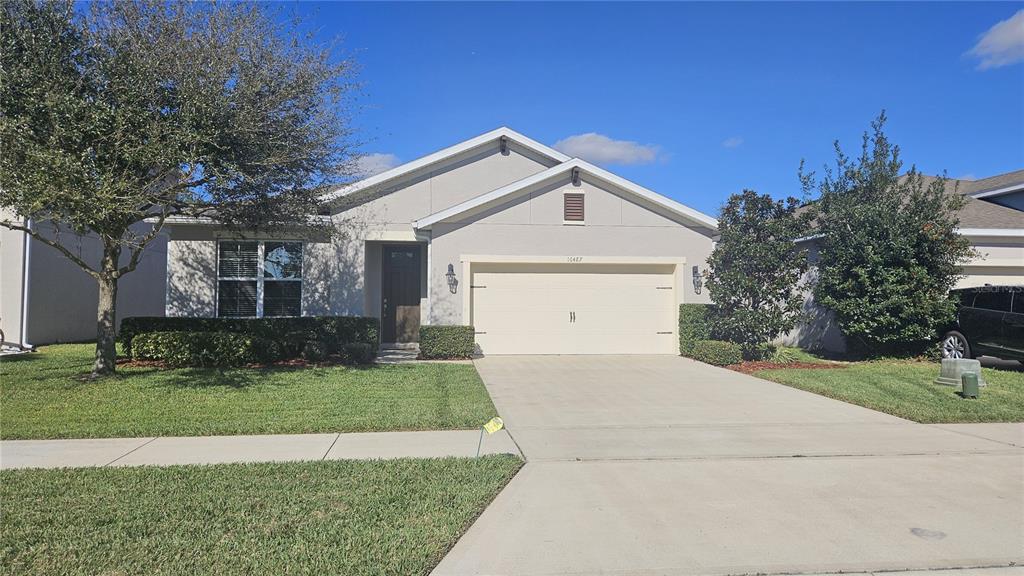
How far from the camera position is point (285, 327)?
45.9 ft

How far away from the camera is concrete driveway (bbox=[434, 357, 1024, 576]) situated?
13.3 feet

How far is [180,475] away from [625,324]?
448 inches

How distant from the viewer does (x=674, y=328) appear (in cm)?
1538

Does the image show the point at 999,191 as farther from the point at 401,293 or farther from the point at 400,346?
the point at 400,346

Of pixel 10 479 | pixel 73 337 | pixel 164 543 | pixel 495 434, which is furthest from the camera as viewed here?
pixel 73 337

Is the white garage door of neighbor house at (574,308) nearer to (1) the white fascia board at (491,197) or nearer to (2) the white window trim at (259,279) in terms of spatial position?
(1) the white fascia board at (491,197)

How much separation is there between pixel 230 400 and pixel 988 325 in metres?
13.4

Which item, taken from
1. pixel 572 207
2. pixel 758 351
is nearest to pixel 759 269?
pixel 758 351

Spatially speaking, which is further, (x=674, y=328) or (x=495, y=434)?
(x=674, y=328)

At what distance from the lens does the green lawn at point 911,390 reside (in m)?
8.41

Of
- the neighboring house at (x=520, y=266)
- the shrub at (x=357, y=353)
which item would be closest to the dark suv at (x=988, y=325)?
the neighboring house at (x=520, y=266)

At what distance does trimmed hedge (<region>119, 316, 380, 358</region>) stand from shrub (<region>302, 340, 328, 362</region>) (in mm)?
334

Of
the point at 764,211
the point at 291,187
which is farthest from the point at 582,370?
the point at 291,187

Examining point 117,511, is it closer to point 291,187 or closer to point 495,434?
point 495,434
